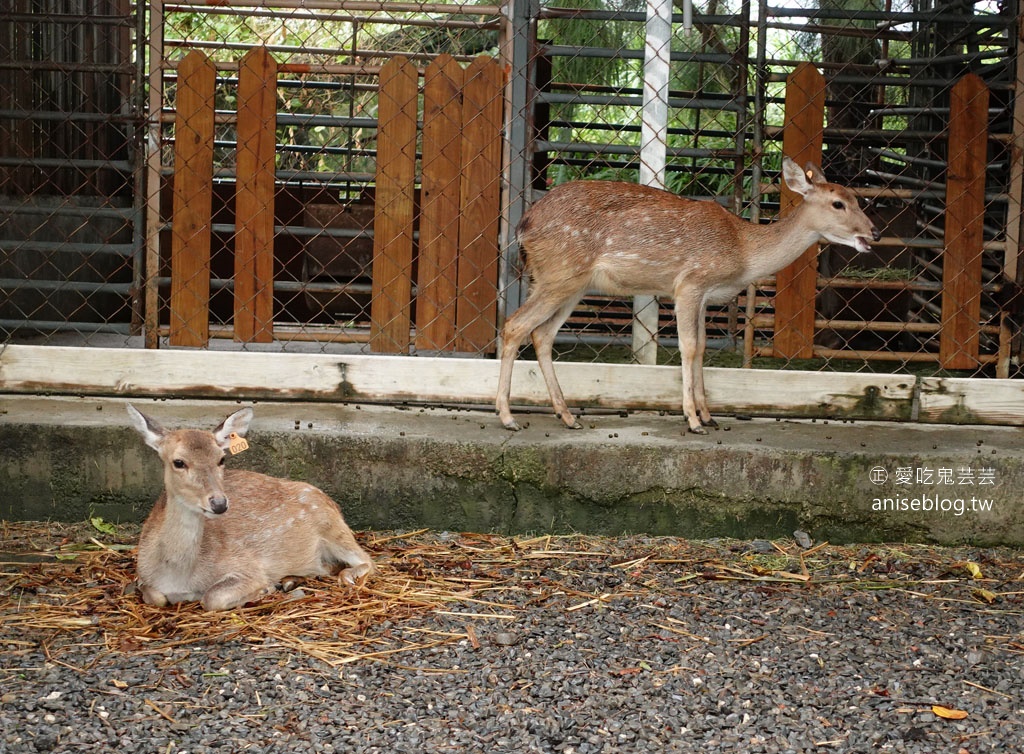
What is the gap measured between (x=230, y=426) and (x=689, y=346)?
A: 229 centimetres

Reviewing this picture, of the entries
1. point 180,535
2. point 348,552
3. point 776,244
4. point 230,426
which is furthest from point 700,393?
point 180,535

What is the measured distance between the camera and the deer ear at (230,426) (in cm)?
481

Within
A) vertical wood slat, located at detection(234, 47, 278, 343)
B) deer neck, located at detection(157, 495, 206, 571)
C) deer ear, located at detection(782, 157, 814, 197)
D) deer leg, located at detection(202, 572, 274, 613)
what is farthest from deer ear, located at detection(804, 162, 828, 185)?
deer neck, located at detection(157, 495, 206, 571)

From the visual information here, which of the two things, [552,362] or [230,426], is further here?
[552,362]

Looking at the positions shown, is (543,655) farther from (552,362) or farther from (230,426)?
(552,362)

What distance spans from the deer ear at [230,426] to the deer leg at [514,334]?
149 cm

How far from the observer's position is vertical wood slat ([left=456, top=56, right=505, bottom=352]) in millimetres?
6312

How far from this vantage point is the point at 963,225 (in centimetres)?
662

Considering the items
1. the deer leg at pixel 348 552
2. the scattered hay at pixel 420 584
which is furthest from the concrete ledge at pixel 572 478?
the deer leg at pixel 348 552

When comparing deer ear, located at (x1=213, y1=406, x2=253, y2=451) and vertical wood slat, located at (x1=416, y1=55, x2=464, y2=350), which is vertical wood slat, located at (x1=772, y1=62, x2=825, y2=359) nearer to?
vertical wood slat, located at (x1=416, y1=55, x2=464, y2=350)

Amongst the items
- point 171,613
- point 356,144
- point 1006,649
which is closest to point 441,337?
point 171,613

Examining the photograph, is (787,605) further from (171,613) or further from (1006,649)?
(171,613)

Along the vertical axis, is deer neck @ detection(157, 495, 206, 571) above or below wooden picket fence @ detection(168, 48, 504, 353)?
below

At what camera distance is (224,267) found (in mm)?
9398
